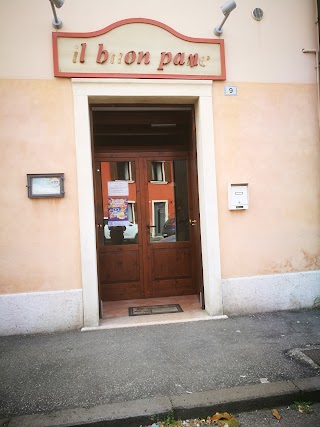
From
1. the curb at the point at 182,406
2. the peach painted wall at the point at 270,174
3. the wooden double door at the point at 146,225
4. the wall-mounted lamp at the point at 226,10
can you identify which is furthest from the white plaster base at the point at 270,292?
the wall-mounted lamp at the point at 226,10

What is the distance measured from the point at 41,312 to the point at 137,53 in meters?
3.94

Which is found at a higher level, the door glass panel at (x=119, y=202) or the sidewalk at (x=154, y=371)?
the door glass panel at (x=119, y=202)

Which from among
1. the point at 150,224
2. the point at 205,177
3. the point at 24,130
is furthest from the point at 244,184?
the point at 24,130

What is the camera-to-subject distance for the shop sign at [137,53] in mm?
4336

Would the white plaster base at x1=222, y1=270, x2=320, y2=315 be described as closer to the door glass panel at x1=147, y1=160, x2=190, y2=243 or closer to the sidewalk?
the sidewalk

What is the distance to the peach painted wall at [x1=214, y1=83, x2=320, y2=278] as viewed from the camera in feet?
15.4

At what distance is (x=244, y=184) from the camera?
15.3 feet

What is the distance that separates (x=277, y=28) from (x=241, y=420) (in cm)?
527

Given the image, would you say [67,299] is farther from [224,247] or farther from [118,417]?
[224,247]

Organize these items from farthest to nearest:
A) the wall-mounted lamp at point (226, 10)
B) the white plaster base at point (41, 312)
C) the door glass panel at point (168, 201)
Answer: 1. the door glass panel at point (168, 201)
2. the white plaster base at point (41, 312)
3. the wall-mounted lamp at point (226, 10)

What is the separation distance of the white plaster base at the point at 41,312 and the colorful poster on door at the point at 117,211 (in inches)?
64.0

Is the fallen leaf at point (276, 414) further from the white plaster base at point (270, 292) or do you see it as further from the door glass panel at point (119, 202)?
the door glass panel at point (119, 202)

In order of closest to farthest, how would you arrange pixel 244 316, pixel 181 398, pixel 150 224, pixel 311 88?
pixel 181 398, pixel 244 316, pixel 311 88, pixel 150 224

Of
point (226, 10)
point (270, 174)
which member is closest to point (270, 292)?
point (270, 174)
